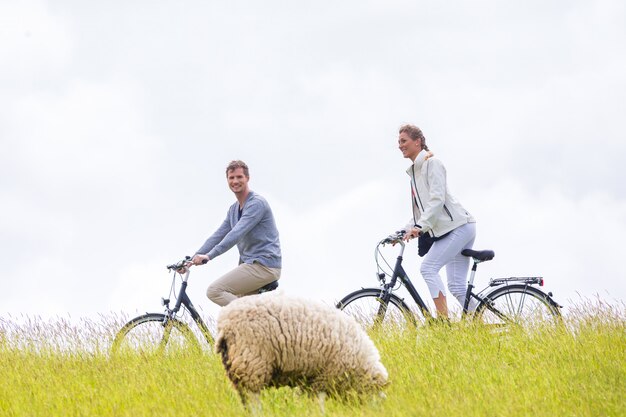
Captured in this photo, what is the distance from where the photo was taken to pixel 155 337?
9375 mm

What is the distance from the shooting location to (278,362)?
6.01 m

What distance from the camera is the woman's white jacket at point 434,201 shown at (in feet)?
30.1

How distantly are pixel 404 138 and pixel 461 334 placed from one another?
2353mm

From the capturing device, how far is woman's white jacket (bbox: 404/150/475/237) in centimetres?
918

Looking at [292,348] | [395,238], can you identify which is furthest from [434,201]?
[292,348]

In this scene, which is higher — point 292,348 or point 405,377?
point 292,348

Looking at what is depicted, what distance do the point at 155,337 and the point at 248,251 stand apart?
157 centimetres

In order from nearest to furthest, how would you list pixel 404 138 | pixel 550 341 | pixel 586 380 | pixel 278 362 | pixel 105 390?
pixel 278 362 → pixel 586 380 → pixel 105 390 → pixel 550 341 → pixel 404 138

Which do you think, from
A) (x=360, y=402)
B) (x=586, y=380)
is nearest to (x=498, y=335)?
(x=586, y=380)

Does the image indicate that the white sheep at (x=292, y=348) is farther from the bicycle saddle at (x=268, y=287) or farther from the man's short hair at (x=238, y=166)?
the man's short hair at (x=238, y=166)

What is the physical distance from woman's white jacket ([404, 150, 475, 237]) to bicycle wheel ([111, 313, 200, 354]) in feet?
9.45

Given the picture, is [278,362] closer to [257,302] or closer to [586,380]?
[257,302]

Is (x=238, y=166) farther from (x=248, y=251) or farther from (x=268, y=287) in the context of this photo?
(x=268, y=287)

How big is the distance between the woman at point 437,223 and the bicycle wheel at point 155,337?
2831mm
